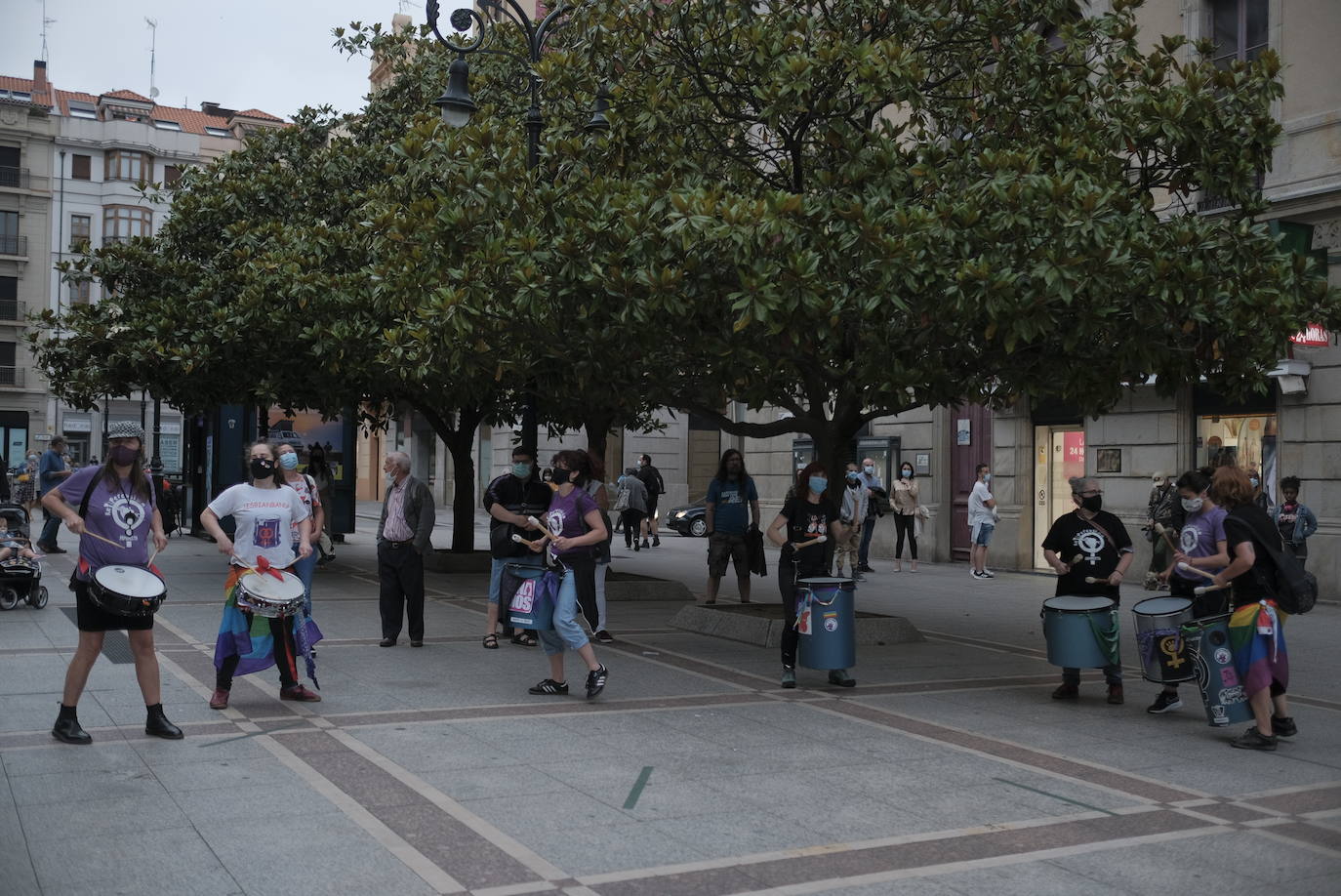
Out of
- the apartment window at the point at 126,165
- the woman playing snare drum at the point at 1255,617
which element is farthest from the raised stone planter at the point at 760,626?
the apartment window at the point at 126,165

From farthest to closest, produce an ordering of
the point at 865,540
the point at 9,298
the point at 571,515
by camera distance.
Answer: the point at 9,298
the point at 865,540
the point at 571,515

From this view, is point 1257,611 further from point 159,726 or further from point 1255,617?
point 159,726

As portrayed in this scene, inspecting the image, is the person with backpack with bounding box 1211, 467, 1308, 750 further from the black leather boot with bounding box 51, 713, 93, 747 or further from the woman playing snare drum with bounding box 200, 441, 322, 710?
the black leather boot with bounding box 51, 713, 93, 747

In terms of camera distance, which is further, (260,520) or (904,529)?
(904,529)

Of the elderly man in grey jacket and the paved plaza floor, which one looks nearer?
the paved plaza floor

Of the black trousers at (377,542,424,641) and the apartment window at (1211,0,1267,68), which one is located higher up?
the apartment window at (1211,0,1267,68)

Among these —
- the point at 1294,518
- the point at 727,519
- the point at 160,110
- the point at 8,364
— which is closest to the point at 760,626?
the point at 727,519

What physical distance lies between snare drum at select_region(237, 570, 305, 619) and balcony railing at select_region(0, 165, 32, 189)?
201 feet

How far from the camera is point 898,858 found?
5445mm

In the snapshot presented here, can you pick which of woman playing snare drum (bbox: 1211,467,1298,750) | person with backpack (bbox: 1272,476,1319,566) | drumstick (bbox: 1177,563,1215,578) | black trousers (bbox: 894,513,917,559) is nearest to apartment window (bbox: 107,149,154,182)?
black trousers (bbox: 894,513,917,559)

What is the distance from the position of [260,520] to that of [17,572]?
6027 millimetres

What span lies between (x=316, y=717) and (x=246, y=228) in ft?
39.4

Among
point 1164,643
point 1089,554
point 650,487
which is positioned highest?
point 650,487

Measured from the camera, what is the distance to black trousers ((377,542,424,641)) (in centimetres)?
1122
